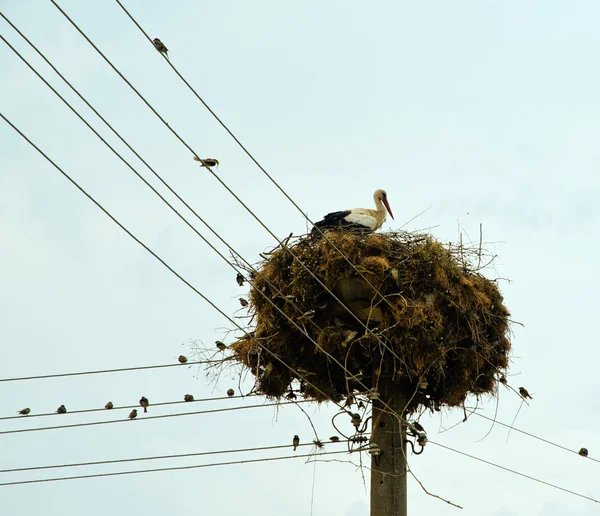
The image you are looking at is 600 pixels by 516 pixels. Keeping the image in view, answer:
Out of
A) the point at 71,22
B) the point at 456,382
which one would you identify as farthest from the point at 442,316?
the point at 71,22

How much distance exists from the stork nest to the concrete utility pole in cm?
Result: 19

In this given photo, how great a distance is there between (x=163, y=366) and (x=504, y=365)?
316 cm

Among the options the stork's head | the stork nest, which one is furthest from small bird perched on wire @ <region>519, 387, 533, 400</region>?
the stork's head

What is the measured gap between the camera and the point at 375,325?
360 inches

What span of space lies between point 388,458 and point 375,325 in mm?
1221

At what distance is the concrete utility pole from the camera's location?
8.25m

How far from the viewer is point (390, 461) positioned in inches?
333

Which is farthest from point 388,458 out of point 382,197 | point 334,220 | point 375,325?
point 382,197

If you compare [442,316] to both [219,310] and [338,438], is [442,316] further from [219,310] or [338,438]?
[219,310]

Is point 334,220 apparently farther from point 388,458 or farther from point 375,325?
point 388,458

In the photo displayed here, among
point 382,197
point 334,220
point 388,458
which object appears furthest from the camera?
point 382,197

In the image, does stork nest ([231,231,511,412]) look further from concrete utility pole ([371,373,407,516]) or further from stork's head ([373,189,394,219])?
stork's head ([373,189,394,219])

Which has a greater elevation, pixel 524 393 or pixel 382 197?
pixel 382 197

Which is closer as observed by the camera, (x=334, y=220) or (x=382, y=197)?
(x=334, y=220)
